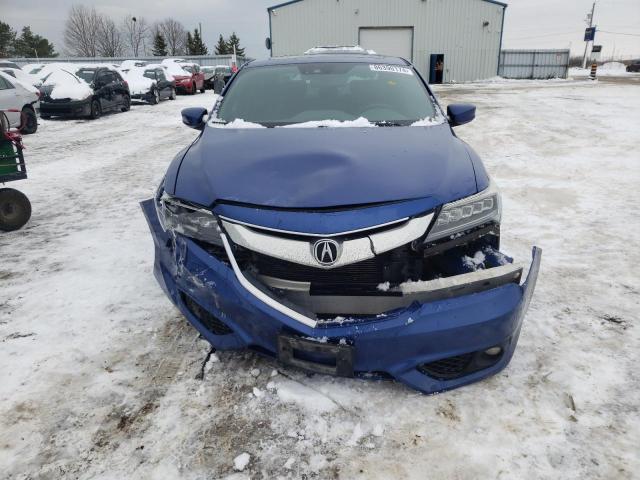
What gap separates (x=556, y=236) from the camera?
4281 mm

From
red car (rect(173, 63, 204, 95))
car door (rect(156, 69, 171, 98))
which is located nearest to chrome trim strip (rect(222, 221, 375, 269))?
car door (rect(156, 69, 171, 98))

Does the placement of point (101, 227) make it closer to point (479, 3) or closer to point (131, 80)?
point (131, 80)

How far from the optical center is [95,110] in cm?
1403

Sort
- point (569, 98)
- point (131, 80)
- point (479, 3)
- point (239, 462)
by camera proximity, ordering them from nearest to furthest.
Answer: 1. point (239, 462)
2. point (569, 98)
3. point (131, 80)
4. point (479, 3)

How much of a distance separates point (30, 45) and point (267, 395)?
3183 inches

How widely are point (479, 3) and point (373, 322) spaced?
31.0 metres

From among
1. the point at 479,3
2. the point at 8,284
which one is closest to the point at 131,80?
the point at 8,284

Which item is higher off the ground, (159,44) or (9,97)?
(159,44)

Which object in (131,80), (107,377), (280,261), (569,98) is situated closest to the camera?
(280,261)

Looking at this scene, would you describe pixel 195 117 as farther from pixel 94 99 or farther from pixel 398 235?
pixel 94 99

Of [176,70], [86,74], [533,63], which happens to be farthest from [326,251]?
[533,63]

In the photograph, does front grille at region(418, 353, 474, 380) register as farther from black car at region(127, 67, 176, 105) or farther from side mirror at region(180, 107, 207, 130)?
black car at region(127, 67, 176, 105)

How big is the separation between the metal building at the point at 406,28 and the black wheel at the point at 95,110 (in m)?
16.0

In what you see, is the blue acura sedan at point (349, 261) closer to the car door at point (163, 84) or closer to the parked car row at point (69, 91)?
the parked car row at point (69, 91)
